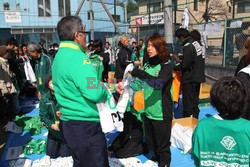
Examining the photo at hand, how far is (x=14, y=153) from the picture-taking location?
4.19m

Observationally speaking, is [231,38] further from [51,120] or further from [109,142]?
[51,120]

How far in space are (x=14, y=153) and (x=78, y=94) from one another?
9.36ft

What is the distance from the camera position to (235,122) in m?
1.53

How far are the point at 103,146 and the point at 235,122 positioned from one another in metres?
1.17

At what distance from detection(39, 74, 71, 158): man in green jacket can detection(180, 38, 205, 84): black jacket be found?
2439 millimetres

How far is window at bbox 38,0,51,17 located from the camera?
72.6 feet

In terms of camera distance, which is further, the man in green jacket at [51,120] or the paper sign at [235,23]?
the paper sign at [235,23]

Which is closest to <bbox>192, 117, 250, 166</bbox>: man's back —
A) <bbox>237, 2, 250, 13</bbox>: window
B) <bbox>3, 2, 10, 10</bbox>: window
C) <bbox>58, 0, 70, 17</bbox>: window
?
<bbox>237, 2, 250, 13</bbox>: window

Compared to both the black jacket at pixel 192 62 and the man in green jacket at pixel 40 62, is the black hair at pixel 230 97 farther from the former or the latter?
the man in green jacket at pixel 40 62

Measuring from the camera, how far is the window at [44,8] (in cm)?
2212

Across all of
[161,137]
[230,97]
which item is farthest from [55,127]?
[230,97]

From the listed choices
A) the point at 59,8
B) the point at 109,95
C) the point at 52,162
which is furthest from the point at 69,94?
the point at 59,8

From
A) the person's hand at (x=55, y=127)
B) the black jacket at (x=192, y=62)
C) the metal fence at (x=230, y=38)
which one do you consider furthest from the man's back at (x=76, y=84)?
the metal fence at (x=230, y=38)

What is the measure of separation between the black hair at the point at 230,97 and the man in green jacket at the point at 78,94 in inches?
36.0
